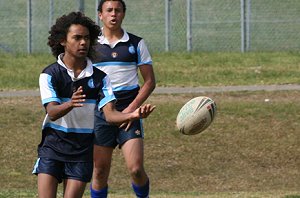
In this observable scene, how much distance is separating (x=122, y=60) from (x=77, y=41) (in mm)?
2028

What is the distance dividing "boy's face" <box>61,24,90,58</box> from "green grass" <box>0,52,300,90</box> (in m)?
11.7

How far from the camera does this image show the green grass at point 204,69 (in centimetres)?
2008

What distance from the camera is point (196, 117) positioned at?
9.95 meters

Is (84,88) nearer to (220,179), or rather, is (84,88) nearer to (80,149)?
(80,149)

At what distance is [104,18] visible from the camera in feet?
32.8

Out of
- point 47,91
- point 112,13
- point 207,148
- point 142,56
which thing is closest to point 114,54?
point 142,56

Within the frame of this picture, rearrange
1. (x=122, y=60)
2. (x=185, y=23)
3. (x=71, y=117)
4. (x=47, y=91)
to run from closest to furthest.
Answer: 1. (x=47, y=91)
2. (x=71, y=117)
3. (x=122, y=60)
4. (x=185, y=23)

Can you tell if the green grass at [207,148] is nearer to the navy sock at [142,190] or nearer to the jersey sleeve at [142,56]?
the navy sock at [142,190]

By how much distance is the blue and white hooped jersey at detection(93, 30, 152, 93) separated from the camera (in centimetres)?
997

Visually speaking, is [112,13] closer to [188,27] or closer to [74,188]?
[74,188]

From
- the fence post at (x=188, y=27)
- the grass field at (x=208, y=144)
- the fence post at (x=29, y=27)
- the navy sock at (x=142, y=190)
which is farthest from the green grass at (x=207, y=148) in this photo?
the fence post at (x=188, y=27)

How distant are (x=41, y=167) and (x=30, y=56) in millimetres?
15377

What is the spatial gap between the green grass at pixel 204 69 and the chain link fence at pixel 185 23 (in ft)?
4.87

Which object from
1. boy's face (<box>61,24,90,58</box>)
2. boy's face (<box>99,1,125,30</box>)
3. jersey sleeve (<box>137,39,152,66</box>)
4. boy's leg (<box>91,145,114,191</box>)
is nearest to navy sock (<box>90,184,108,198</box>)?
boy's leg (<box>91,145,114,191</box>)
